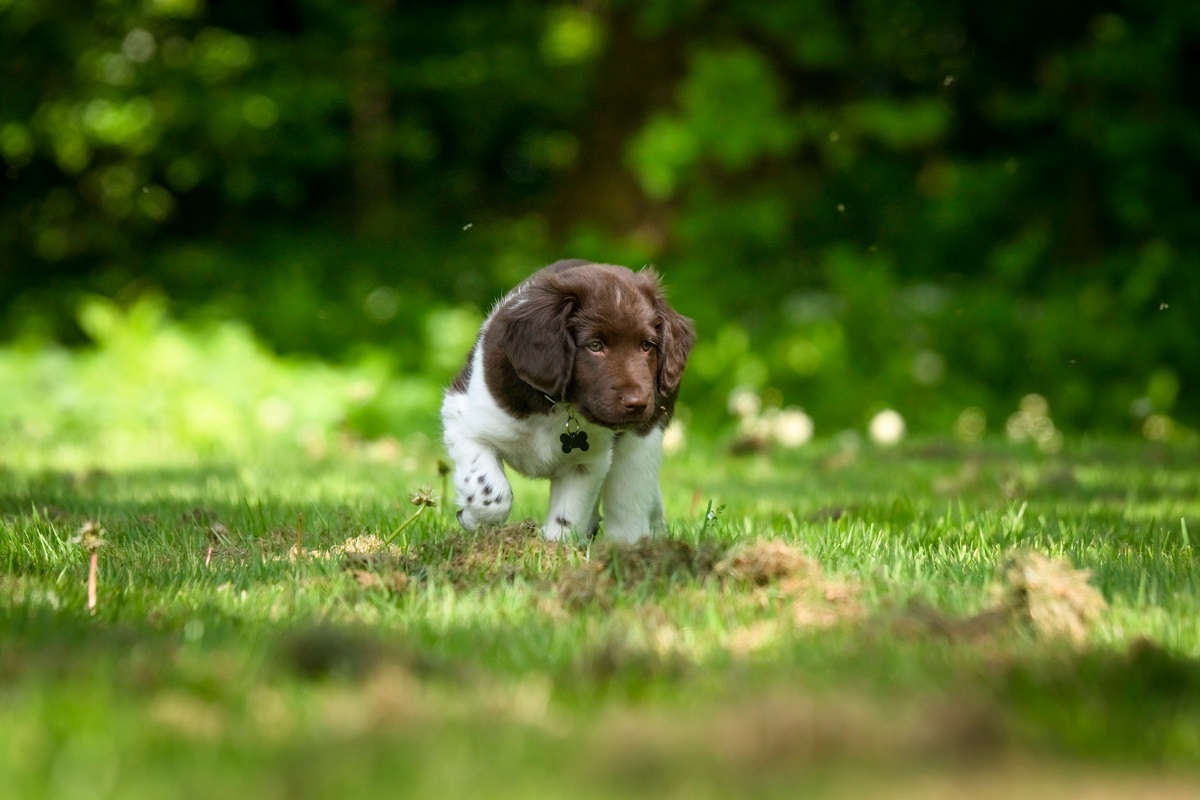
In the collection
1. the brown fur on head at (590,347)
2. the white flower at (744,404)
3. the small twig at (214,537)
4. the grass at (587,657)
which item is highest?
the brown fur on head at (590,347)

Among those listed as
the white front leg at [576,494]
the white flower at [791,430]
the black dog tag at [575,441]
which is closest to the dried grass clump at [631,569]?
the black dog tag at [575,441]

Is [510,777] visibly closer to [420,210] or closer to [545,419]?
[545,419]

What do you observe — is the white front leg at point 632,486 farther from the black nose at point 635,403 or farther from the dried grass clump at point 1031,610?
the dried grass clump at point 1031,610

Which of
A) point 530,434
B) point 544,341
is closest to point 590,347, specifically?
point 544,341

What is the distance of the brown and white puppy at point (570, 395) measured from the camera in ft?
13.9

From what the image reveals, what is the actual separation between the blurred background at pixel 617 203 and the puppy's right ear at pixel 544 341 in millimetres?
4331

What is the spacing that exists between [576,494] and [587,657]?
1837 millimetres

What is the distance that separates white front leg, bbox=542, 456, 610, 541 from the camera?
452 centimetres

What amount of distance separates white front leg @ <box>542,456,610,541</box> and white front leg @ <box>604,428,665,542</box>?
166 mm

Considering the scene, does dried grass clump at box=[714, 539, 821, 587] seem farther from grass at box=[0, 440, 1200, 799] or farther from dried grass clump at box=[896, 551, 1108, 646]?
dried grass clump at box=[896, 551, 1108, 646]

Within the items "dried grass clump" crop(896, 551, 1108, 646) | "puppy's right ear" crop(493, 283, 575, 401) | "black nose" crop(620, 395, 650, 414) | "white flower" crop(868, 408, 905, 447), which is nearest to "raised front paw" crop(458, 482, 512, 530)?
"puppy's right ear" crop(493, 283, 575, 401)

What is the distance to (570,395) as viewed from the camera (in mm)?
4301

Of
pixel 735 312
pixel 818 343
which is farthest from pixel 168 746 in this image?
pixel 735 312

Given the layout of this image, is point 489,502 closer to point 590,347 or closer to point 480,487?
point 480,487
